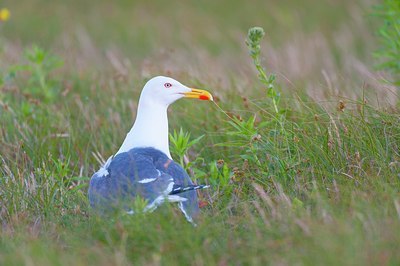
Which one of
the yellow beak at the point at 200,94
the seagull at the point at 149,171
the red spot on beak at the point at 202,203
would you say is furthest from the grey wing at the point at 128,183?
the yellow beak at the point at 200,94

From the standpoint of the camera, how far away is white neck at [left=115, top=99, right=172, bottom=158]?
5.59 metres

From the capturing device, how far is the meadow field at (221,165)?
4.23 m

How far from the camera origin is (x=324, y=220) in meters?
4.32

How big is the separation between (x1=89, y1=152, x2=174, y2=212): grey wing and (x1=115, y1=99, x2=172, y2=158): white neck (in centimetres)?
35

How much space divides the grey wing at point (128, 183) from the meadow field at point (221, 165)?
0.42 feet

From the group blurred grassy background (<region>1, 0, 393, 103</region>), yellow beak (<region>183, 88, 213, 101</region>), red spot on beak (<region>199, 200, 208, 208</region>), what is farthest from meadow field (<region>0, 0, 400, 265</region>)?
blurred grassy background (<region>1, 0, 393, 103</region>)

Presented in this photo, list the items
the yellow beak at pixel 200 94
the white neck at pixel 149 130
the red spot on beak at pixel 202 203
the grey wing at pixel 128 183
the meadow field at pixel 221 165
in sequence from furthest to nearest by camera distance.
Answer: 1. the yellow beak at pixel 200 94
2. the white neck at pixel 149 130
3. the red spot on beak at pixel 202 203
4. the grey wing at pixel 128 183
5. the meadow field at pixel 221 165

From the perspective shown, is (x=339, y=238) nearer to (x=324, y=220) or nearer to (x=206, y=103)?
(x=324, y=220)

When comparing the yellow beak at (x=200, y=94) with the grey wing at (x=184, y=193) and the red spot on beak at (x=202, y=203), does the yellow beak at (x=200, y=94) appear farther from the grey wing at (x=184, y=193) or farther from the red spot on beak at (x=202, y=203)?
the red spot on beak at (x=202, y=203)

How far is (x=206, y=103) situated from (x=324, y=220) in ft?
9.82

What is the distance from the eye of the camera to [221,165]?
6020mm

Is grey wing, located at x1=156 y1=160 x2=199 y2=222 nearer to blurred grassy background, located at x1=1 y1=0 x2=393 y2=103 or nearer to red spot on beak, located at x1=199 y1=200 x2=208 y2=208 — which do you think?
red spot on beak, located at x1=199 y1=200 x2=208 y2=208

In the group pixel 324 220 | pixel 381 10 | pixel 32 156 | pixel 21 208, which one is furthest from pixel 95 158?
pixel 381 10

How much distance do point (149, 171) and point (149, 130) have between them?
0.72 meters
